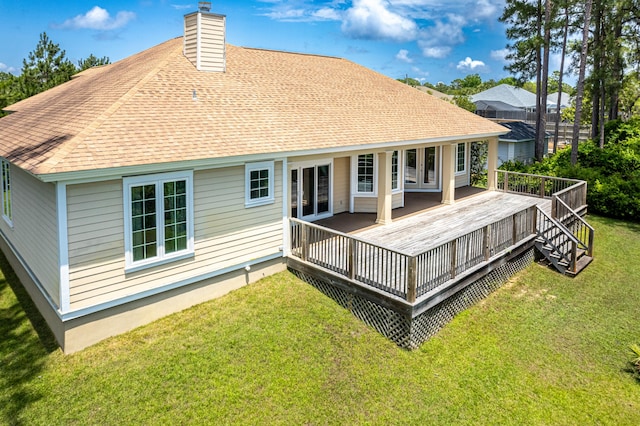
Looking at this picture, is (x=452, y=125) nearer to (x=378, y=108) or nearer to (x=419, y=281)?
(x=378, y=108)

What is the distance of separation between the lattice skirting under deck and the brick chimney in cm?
634

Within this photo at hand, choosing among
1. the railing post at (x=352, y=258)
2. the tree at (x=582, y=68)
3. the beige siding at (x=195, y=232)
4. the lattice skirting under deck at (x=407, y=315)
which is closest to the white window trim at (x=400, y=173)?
the lattice skirting under deck at (x=407, y=315)

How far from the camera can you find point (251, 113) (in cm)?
1146

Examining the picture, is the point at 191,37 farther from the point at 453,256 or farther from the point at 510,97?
the point at 510,97

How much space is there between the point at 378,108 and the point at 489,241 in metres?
6.56

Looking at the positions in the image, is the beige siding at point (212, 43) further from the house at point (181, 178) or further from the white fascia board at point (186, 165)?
the white fascia board at point (186, 165)

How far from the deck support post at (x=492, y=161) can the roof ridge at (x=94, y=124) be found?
42.3ft

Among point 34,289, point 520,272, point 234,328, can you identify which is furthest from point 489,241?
point 34,289

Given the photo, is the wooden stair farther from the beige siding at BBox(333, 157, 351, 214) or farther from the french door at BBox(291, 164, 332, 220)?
the french door at BBox(291, 164, 332, 220)

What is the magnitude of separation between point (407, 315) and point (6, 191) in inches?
411

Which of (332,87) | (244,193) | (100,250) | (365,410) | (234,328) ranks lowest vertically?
(365,410)

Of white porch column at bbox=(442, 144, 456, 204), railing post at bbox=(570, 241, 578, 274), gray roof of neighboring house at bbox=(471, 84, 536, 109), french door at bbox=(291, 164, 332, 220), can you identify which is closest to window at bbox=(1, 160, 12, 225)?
french door at bbox=(291, 164, 332, 220)

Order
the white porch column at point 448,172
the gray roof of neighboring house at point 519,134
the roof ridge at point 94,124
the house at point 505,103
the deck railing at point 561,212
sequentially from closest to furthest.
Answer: the roof ridge at point 94,124, the deck railing at point 561,212, the white porch column at point 448,172, the gray roof of neighboring house at point 519,134, the house at point 505,103

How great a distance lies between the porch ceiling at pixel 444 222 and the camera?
11.7 metres
